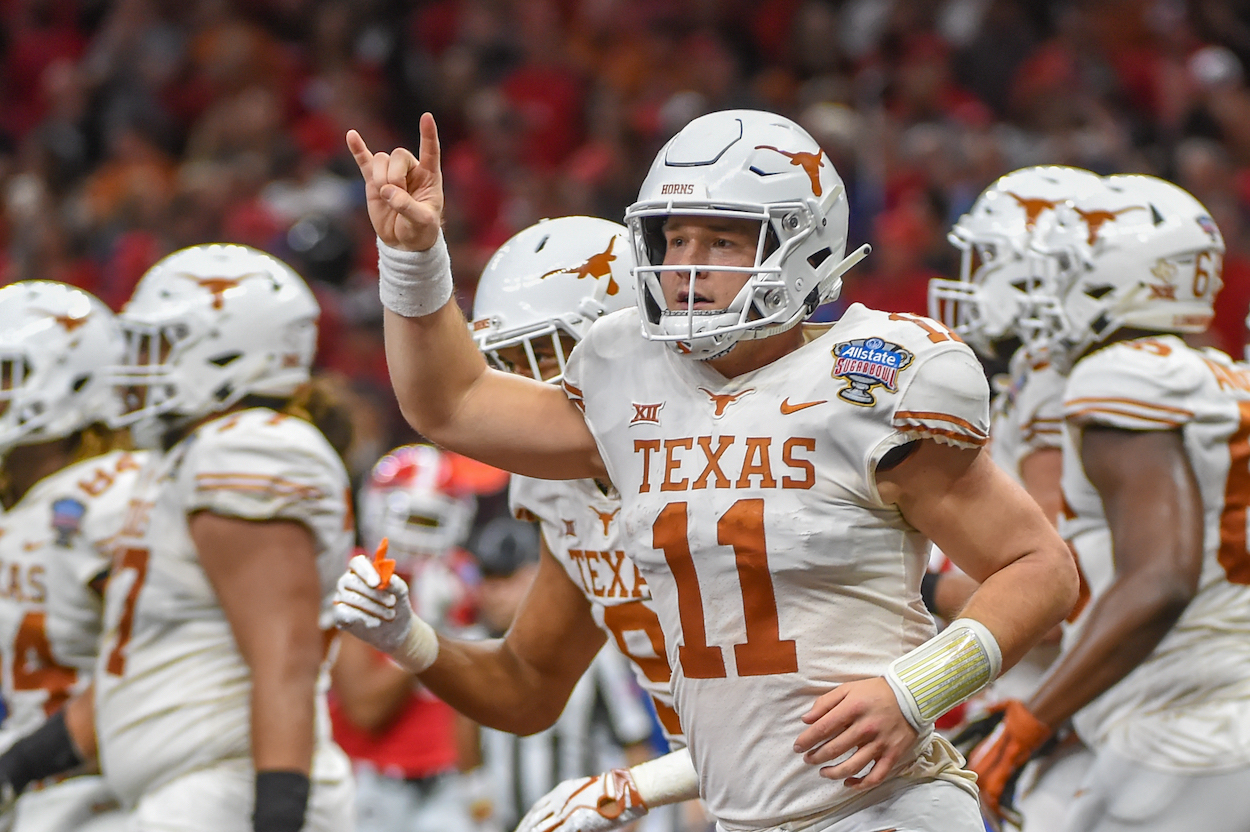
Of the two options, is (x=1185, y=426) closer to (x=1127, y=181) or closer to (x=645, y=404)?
(x=1127, y=181)

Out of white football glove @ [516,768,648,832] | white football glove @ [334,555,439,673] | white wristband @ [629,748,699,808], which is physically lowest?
white football glove @ [516,768,648,832]

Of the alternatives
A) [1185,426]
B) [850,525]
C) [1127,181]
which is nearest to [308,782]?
[850,525]

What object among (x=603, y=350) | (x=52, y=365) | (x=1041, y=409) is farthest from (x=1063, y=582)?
(x=52, y=365)

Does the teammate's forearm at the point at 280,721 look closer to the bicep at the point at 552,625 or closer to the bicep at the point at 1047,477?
the bicep at the point at 552,625

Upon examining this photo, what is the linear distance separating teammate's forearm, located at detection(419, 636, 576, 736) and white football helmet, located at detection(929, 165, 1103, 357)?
1.52 meters

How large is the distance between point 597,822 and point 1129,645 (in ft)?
4.20

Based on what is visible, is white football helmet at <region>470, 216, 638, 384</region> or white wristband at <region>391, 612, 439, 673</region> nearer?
white wristband at <region>391, 612, 439, 673</region>

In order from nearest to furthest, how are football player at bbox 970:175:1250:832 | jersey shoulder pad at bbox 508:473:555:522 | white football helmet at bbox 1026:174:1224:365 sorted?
jersey shoulder pad at bbox 508:473:555:522, football player at bbox 970:175:1250:832, white football helmet at bbox 1026:174:1224:365

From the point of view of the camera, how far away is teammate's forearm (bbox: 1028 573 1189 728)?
3.54 m

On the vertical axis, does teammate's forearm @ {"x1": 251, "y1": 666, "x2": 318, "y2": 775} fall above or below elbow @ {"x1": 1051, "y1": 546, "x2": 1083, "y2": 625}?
below

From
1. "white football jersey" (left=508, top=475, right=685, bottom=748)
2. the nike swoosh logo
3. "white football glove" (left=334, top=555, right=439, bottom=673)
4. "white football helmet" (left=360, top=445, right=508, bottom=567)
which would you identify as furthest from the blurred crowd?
the nike swoosh logo

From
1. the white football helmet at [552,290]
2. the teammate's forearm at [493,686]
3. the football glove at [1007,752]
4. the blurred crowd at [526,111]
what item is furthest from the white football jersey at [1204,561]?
the blurred crowd at [526,111]

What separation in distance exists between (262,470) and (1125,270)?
6.93ft

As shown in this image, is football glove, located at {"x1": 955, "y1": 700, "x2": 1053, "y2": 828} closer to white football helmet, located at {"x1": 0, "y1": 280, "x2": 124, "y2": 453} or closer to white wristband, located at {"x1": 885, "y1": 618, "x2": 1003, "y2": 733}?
white wristband, located at {"x1": 885, "y1": 618, "x2": 1003, "y2": 733}
